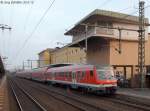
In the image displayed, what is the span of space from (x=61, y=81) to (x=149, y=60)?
16215 millimetres

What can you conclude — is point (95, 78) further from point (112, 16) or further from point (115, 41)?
point (112, 16)

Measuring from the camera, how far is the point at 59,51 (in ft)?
320

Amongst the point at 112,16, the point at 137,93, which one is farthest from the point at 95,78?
the point at 112,16

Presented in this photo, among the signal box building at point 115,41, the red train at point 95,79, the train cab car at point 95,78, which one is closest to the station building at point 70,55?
the signal box building at point 115,41

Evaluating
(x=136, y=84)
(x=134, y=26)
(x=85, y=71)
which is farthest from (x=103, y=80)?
(x=134, y=26)

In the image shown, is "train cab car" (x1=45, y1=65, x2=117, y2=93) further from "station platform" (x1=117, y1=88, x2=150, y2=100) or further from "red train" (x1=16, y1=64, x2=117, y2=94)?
"station platform" (x1=117, y1=88, x2=150, y2=100)

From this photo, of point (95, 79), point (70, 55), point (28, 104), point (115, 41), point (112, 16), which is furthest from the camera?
point (70, 55)

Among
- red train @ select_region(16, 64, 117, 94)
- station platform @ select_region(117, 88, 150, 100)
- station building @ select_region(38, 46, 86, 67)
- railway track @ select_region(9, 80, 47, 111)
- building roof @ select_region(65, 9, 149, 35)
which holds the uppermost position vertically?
building roof @ select_region(65, 9, 149, 35)

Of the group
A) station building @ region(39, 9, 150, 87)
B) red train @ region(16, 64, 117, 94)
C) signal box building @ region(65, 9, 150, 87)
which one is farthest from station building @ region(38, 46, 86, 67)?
red train @ region(16, 64, 117, 94)

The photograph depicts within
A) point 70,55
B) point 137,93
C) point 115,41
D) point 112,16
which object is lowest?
point 137,93

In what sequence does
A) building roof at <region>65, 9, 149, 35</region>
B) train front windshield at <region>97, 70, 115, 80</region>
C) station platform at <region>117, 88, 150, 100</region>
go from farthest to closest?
building roof at <region>65, 9, 149, 35</region> → train front windshield at <region>97, 70, 115, 80</region> → station platform at <region>117, 88, 150, 100</region>

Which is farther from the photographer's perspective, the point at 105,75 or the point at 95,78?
the point at 105,75

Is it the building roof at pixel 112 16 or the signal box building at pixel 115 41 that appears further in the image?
the building roof at pixel 112 16

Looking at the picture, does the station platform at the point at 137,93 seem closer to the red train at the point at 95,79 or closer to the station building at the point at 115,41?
the red train at the point at 95,79
